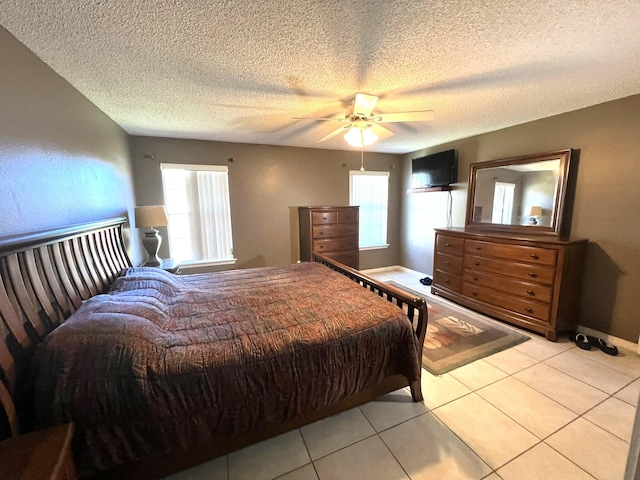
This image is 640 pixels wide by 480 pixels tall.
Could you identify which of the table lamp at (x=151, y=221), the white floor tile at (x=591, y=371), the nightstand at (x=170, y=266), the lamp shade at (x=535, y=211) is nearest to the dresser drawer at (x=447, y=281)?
the lamp shade at (x=535, y=211)

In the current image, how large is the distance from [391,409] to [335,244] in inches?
110

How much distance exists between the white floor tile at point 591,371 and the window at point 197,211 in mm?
4313

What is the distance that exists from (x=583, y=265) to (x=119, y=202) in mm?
5231

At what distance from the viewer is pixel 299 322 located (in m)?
1.61

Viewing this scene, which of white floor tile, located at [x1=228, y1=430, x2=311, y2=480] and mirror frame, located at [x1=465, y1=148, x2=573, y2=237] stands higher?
mirror frame, located at [x1=465, y1=148, x2=573, y2=237]

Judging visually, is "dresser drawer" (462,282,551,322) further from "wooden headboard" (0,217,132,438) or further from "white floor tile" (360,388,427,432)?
"wooden headboard" (0,217,132,438)

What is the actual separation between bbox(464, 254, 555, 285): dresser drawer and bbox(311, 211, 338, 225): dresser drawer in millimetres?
2048

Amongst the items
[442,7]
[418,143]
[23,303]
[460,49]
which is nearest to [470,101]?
[460,49]

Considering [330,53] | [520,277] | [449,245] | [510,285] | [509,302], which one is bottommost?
[509,302]

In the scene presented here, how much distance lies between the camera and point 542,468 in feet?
4.65

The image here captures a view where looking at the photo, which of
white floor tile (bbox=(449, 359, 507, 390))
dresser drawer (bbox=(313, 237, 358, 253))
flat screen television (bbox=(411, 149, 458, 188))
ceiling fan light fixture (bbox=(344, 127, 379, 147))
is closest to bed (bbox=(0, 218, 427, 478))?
white floor tile (bbox=(449, 359, 507, 390))

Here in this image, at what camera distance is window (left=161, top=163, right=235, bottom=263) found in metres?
3.79

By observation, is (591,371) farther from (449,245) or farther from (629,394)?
(449,245)

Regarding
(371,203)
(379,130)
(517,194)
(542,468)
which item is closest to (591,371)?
(542,468)
